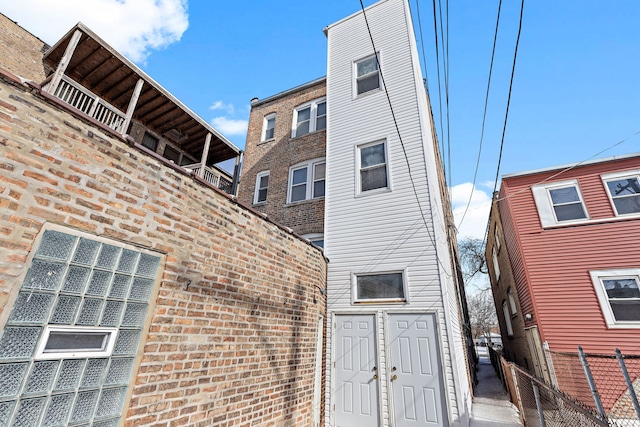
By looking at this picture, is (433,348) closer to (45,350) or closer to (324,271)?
(324,271)

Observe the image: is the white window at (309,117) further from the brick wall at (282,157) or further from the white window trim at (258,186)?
the white window trim at (258,186)

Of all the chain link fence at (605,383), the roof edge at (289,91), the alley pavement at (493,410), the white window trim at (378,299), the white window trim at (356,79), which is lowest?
the alley pavement at (493,410)

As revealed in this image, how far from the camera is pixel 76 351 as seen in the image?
2516 mm

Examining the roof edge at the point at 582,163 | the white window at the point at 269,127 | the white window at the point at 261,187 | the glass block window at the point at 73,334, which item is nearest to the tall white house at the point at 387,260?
the white window at the point at 261,187

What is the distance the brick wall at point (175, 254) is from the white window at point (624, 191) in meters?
11.1

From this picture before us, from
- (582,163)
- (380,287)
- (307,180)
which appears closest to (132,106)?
(307,180)

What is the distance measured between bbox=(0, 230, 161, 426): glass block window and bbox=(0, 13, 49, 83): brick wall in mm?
11094

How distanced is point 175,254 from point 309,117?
8580mm

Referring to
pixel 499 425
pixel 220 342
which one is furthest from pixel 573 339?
pixel 220 342

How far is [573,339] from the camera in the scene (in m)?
8.15

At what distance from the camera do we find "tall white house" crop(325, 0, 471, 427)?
570cm

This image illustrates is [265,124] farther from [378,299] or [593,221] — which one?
[593,221]

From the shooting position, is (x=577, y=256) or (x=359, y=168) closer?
(x=359, y=168)

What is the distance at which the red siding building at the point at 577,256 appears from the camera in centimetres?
802
